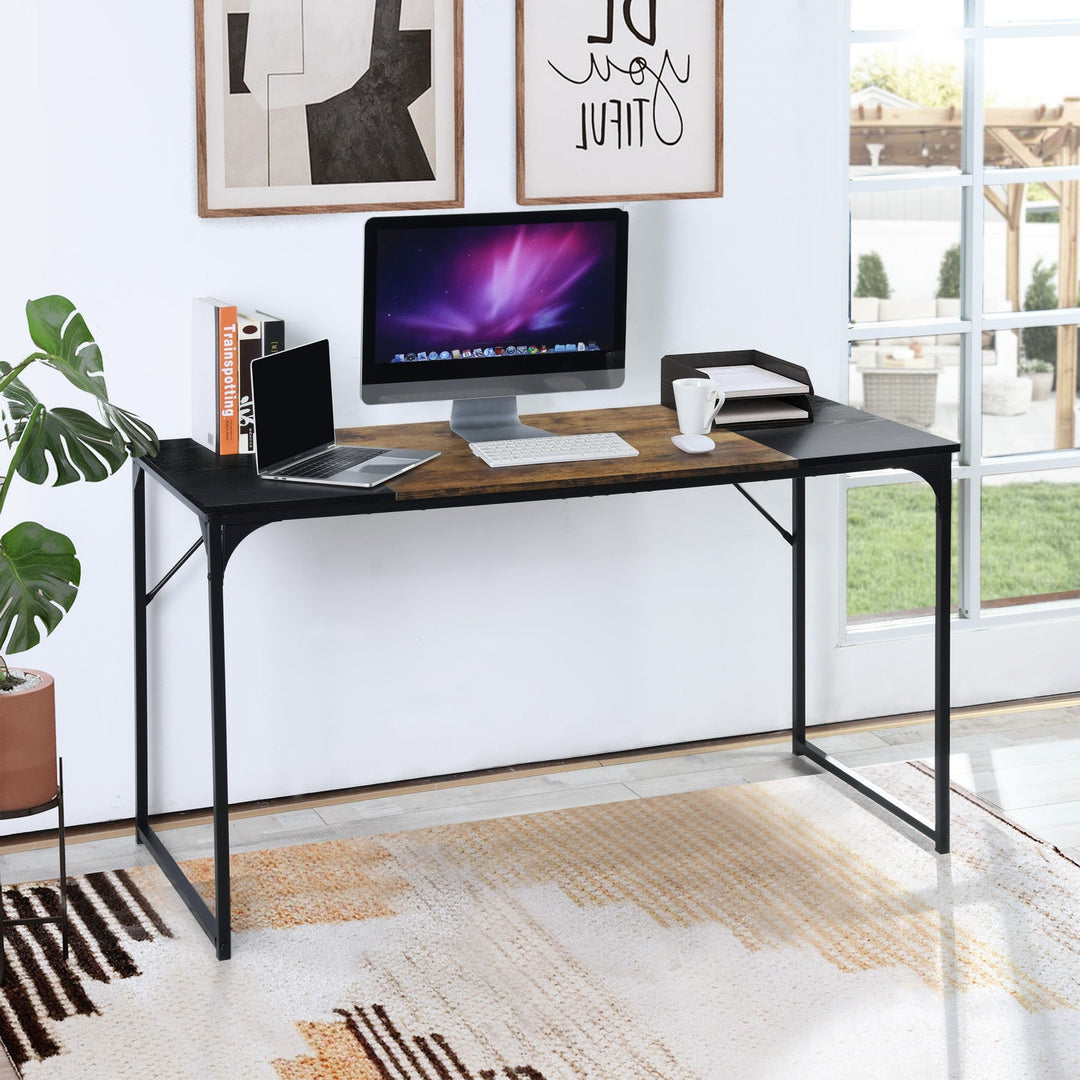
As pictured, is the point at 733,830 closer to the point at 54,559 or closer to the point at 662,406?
the point at 662,406

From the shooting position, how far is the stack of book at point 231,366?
3.00 meters

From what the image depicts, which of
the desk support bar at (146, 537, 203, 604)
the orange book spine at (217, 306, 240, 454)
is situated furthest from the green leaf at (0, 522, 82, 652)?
the orange book spine at (217, 306, 240, 454)

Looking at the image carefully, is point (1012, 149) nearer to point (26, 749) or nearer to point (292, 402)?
point (292, 402)

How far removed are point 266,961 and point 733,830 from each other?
998 mm

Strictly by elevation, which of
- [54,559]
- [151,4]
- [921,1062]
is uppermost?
[151,4]

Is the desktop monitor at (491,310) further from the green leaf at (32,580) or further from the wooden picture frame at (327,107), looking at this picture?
the green leaf at (32,580)

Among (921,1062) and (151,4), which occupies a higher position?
(151,4)

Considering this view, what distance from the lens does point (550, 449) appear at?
9.85ft

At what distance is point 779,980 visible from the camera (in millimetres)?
2680

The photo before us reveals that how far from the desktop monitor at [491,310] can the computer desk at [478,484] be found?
10cm

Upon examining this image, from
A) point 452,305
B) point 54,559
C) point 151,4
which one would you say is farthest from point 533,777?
point 151,4

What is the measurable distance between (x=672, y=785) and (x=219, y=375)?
1312 mm

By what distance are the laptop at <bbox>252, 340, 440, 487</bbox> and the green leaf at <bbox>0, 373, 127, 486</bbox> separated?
0.25 m

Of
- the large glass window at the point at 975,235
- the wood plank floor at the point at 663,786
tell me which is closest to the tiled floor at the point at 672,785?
the wood plank floor at the point at 663,786
